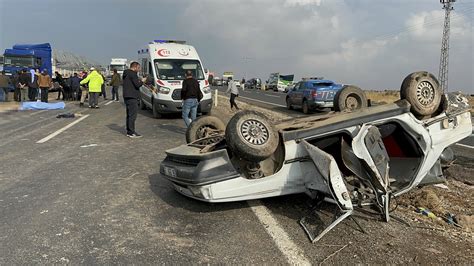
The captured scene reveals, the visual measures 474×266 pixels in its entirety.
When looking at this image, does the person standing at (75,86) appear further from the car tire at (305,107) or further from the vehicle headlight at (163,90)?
the car tire at (305,107)

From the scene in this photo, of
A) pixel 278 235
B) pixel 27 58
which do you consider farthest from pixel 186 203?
pixel 27 58

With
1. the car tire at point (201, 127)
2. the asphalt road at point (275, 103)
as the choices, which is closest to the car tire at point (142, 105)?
the asphalt road at point (275, 103)

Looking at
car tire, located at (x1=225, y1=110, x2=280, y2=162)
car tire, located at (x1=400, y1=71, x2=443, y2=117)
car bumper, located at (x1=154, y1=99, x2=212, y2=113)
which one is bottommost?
car bumper, located at (x1=154, y1=99, x2=212, y2=113)

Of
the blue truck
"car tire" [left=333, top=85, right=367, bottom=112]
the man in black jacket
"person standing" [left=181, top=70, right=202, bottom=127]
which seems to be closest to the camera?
"car tire" [left=333, top=85, right=367, bottom=112]

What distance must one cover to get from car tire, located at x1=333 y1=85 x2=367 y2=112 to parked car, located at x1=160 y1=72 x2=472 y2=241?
128 centimetres

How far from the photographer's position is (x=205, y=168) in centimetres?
417

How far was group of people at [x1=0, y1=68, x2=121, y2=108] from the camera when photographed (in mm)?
17234

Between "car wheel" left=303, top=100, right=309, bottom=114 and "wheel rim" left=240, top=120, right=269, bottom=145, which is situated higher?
"wheel rim" left=240, top=120, right=269, bottom=145

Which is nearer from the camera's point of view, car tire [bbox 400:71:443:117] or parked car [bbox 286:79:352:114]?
car tire [bbox 400:71:443:117]

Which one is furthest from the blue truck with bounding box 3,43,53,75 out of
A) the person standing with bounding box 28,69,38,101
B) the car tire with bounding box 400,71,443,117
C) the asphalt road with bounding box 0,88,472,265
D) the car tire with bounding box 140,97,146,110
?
the car tire with bounding box 400,71,443,117

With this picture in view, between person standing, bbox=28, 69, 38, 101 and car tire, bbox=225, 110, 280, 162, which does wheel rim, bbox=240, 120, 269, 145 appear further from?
person standing, bbox=28, 69, 38, 101

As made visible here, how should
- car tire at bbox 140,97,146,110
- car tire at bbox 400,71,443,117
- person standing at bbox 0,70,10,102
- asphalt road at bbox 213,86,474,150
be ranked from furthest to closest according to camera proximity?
person standing at bbox 0,70,10,102
car tire at bbox 140,97,146,110
asphalt road at bbox 213,86,474,150
car tire at bbox 400,71,443,117

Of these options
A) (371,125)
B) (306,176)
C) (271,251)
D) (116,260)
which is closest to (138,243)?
(116,260)

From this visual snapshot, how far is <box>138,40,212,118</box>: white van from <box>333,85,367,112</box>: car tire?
25.7 feet
